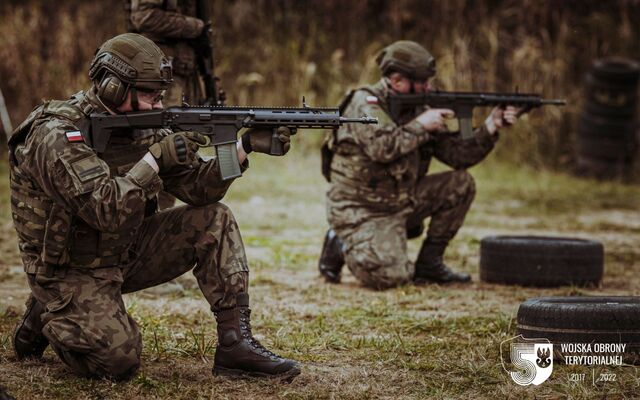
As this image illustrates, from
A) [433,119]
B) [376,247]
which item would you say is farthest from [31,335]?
[433,119]

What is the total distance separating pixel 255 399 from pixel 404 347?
1.15m

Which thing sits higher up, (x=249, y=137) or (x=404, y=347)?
(x=249, y=137)

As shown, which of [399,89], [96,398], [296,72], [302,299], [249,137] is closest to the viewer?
[96,398]

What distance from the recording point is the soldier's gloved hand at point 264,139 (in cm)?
461

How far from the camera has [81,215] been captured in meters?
4.29

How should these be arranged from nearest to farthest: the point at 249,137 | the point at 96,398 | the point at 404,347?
the point at 96,398 < the point at 249,137 < the point at 404,347

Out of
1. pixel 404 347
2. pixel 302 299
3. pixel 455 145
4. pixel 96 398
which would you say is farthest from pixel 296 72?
pixel 96 398

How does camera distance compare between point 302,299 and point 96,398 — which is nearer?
point 96,398

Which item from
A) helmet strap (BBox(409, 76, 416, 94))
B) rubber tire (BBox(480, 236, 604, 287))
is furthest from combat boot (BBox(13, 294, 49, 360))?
rubber tire (BBox(480, 236, 604, 287))

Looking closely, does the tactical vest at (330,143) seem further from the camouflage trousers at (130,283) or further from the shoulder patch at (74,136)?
the shoulder patch at (74,136)

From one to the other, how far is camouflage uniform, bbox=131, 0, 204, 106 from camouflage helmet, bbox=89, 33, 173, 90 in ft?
6.69

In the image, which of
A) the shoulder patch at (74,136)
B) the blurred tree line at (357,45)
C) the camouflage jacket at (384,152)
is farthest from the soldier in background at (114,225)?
the blurred tree line at (357,45)

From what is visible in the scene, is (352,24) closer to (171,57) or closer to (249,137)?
(171,57)

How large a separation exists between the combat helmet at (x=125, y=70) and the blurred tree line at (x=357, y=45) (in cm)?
972
